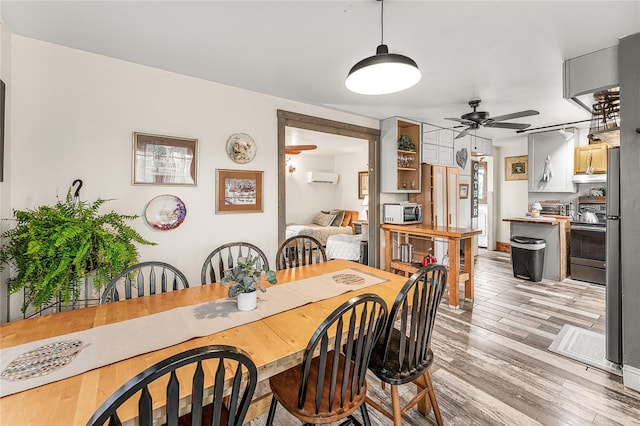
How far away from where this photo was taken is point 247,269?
1.55 metres

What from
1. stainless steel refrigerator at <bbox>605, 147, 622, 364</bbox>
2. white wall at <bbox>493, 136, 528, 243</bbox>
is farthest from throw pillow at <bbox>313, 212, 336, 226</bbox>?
stainless steel refrigerator at <bbox>605, 147, 622, 364</bbox>

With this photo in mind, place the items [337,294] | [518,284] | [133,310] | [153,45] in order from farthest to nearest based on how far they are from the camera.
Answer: [518,284], [153,45], [337,294], [133,310]

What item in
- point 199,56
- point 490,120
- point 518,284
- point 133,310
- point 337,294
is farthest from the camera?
point 518,284

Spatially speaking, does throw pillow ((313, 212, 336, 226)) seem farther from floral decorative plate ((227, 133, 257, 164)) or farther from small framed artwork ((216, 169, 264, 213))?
floral decorative plate ((227, 133, 257, 164))

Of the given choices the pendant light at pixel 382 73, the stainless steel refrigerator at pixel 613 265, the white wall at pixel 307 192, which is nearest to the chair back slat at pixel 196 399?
the pendant light at pixel 382 73

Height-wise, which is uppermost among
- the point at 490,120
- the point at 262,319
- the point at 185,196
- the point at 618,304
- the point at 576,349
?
the point at 490,120

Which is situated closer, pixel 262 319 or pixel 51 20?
pixel 262 319

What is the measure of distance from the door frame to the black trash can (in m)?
2.23

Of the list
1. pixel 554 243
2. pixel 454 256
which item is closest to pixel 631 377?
pixel 454 256

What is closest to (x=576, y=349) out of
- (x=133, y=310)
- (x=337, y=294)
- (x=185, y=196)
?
(x=337, y=294)

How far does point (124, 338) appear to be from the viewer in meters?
1.28

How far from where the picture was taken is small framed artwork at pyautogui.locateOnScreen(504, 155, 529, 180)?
20.6 ft

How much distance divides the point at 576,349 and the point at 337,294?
7.57ft

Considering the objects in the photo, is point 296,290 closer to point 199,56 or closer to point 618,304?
point 199,56
